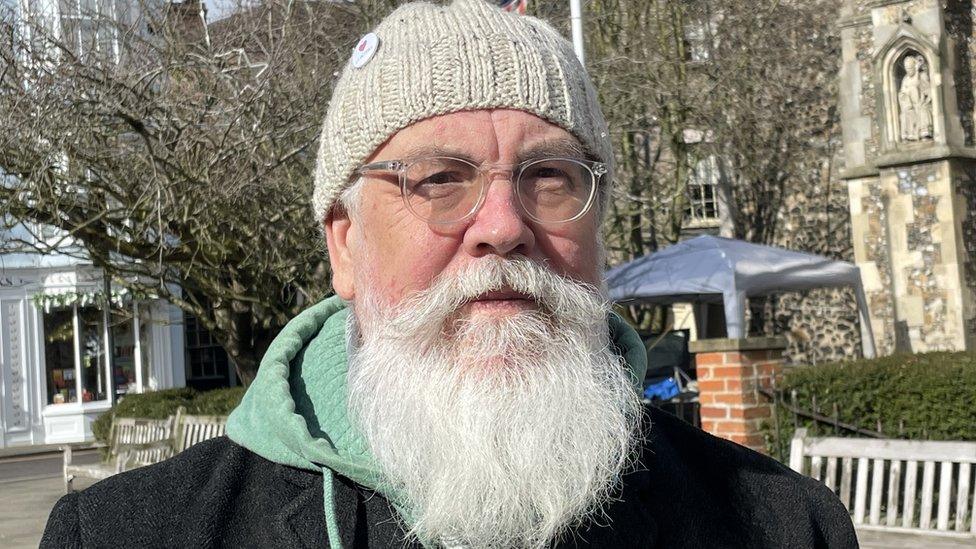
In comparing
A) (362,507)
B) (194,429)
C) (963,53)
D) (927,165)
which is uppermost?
(963,53)

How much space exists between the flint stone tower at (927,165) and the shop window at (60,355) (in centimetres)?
1757

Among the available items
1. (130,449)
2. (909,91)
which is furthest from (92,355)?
(909,91)

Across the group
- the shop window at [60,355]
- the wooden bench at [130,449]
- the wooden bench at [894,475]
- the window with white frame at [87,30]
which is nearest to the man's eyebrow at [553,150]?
the wooden bench at [894,475]

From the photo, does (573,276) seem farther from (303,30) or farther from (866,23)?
(866,23)

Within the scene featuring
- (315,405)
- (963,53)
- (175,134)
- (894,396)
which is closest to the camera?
(315,405)

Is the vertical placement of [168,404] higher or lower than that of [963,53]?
lower

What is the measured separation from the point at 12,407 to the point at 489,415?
25.0 meters

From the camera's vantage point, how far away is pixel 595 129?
84.6 inches

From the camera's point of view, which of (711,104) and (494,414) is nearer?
(494,414)

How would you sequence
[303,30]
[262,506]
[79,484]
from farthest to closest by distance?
1. [79,484]
2. [303,30]
3. [262,506]

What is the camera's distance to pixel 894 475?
624 centimetres

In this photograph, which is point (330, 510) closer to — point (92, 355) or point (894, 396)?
point (894, 396)

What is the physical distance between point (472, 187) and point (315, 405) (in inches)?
20.4

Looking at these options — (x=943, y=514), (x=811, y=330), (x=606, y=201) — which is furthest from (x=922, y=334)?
(x=606, y=201)
